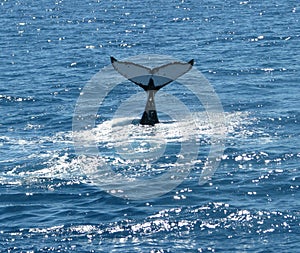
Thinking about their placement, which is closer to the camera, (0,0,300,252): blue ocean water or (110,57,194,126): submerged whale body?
(0,0,300,252): blue ocean water

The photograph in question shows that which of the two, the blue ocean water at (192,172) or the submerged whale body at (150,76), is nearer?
the blue ocean water at (192,172)

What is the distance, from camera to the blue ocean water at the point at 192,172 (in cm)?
3578

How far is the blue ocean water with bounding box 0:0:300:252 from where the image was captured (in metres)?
35.8

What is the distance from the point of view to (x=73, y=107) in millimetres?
58469

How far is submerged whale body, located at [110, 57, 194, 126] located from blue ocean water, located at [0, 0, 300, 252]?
14.5 feet

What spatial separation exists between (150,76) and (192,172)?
11.0 metres

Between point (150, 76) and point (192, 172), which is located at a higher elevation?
point (150, 76)

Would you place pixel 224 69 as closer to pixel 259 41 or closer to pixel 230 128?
pixel 259 41

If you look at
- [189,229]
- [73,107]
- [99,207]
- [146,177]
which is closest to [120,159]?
[146,177]

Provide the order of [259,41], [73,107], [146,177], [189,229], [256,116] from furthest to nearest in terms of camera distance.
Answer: [259,41], [73,107], [256,116], [146,177], [189,229]

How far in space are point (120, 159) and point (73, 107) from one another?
46.4 ft

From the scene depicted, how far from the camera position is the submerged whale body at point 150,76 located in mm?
51750

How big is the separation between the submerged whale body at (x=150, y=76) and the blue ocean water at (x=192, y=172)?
4.43 m

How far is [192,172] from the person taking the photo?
43.5m
